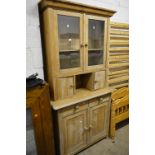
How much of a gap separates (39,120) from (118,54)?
1.56 meters

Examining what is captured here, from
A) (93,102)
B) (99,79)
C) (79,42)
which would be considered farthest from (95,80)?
(79,42)

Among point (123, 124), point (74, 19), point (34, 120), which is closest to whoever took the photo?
point (34, 120)

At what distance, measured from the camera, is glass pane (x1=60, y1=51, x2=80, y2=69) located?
1.50m

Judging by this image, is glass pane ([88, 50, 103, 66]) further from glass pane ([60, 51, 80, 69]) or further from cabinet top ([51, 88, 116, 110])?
cabinet top ([51, 88, 116, 110])

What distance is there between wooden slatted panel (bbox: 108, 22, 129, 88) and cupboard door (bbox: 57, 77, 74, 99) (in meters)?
0.85

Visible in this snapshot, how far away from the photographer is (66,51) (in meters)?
1.52

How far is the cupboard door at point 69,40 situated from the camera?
1417 mm

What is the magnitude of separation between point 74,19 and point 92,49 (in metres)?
0.42

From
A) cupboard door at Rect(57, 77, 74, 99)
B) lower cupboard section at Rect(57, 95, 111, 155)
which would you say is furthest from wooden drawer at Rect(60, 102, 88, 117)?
cupboard door at Rect(57, 77, 74, 99)

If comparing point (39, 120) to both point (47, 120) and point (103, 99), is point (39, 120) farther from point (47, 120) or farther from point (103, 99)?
point (103, 99)

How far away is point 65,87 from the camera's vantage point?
1.55 metres
